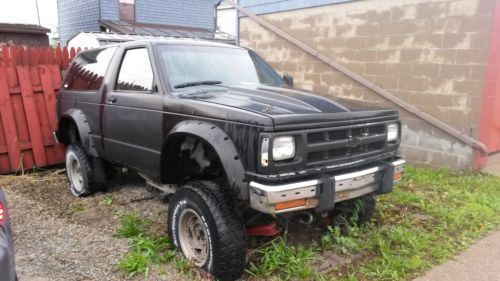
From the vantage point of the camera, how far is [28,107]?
6328mm

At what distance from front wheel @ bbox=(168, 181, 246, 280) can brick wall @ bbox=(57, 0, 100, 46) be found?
678 inches

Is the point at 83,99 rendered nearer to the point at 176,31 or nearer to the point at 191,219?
the point at 191,219

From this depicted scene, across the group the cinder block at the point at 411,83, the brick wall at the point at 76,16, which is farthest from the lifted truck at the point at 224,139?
the brick wall at the point at 76,16

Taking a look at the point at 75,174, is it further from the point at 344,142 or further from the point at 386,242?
the point at 386,242

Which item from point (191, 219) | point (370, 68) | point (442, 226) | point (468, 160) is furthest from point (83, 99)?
point (468, 160)

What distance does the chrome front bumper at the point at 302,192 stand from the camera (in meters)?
2.82

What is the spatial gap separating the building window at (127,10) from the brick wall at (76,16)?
3.52ft

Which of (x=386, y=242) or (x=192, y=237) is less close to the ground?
(x=192, y=237)

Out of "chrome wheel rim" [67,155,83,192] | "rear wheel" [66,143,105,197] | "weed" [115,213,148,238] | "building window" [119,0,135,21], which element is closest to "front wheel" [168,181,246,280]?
"weed" [115,213,148,238]

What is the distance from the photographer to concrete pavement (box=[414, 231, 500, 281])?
3.34 meters

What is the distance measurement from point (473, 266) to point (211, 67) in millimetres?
2926

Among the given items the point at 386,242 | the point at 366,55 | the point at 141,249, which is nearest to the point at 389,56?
the point at 366,55

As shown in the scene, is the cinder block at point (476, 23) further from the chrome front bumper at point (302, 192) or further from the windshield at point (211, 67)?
the chrome front bumper at point (302, 192)

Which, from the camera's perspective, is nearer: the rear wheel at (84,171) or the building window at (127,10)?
the rear wheel at (84,171)
